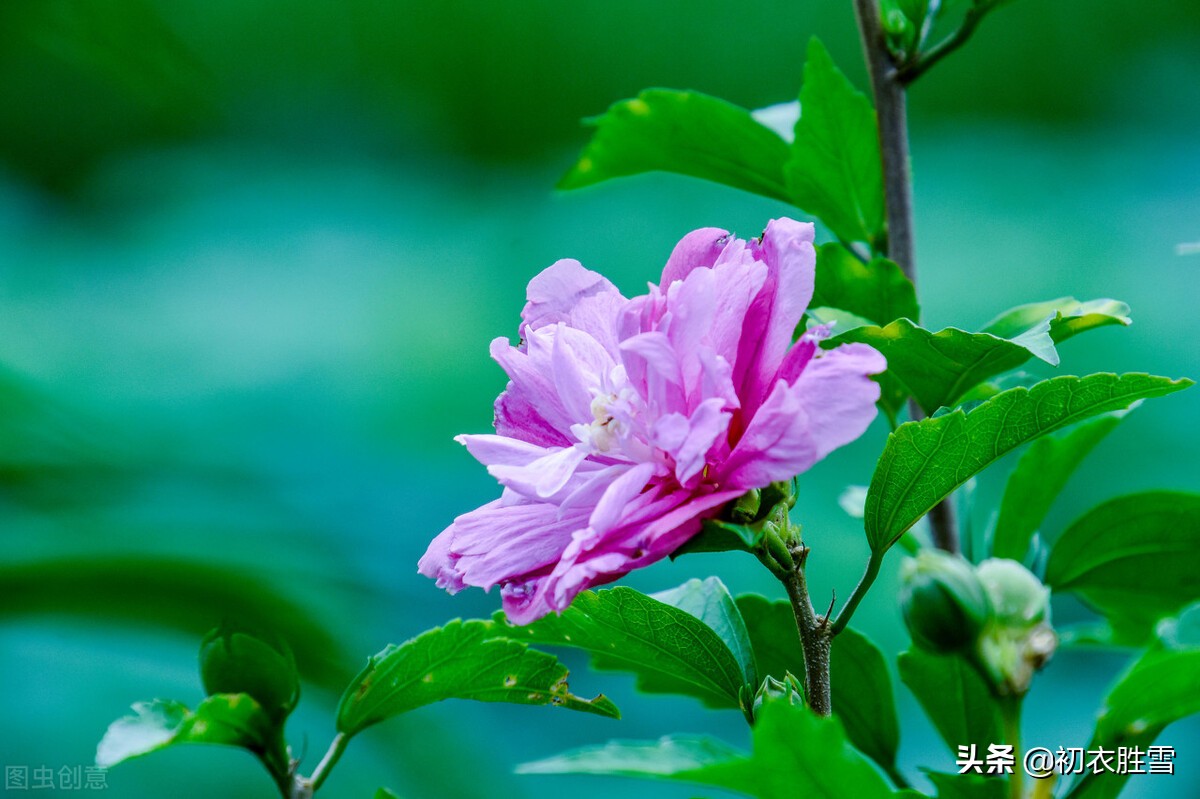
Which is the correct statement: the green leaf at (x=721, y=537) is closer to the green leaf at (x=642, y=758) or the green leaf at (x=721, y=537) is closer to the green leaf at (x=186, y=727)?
the green leaf at (x=642, y=758)

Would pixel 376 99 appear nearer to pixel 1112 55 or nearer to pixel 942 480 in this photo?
pixel 1112 55

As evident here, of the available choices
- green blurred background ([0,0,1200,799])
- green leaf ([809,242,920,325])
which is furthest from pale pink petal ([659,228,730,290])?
green blurred background ([0,0,1200,799])

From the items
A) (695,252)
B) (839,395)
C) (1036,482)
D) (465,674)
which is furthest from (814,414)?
(1036,482)

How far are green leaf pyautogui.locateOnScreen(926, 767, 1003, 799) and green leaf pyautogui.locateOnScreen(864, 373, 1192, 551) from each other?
137 mm

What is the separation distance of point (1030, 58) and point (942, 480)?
1343mm

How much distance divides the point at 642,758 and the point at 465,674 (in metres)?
0.18

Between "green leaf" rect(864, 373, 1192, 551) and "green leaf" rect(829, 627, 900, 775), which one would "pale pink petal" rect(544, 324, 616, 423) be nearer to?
"green leaf" rect(864, 373, 1192, 551)

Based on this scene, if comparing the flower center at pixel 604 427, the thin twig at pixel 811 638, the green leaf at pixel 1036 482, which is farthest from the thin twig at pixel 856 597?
the green leaf at pixel 1036 482

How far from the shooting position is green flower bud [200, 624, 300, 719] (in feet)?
1.58

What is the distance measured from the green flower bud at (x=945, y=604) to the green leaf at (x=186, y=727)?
0.91 feet

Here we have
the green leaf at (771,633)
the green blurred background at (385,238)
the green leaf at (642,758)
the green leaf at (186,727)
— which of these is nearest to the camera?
the green leaf at (642,758)

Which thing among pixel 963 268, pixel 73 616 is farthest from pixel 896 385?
pixel 73 616

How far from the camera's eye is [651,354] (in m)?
0.35

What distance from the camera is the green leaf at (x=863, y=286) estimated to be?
0.50 m
